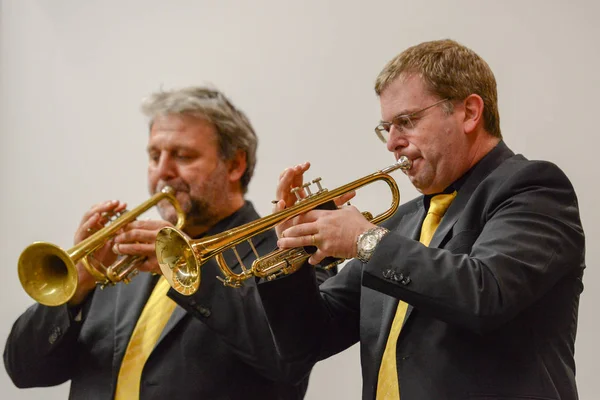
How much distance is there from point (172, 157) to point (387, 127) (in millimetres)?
1056

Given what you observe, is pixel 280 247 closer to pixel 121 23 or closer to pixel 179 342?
pixel 179 342

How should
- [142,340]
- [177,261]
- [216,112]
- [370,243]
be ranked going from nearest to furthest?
[370,243] < [177,261] < [142,340] < [216,112]

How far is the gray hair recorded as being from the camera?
3338 mm

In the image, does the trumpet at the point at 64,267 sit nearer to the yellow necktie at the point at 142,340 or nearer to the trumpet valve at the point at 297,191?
the yellow necktie at the point at 142,340

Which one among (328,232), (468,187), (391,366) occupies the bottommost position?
(391,366)

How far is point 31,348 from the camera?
10.00 feet

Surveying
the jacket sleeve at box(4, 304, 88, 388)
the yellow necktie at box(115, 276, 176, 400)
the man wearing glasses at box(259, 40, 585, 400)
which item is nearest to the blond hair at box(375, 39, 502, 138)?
the man wearing glasses at box(259, 40, 585, 400)

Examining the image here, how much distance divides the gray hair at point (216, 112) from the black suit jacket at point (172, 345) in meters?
0.27

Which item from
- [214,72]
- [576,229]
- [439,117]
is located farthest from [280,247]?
[214,72]

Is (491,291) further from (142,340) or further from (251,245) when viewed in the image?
(142,340)

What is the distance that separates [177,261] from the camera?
2.55 meters

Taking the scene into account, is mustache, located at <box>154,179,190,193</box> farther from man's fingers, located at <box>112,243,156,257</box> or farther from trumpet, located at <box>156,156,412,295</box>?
trumpet, located at <box>156,156,412,295</box>

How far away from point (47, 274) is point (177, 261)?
0.67m

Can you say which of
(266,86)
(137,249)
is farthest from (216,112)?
(137,249)
